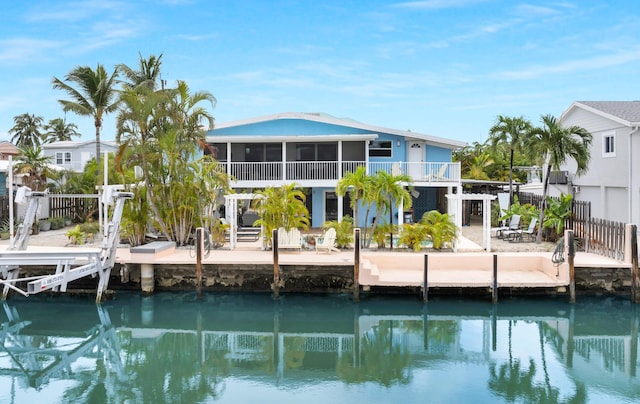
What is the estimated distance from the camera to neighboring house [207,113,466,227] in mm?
27750

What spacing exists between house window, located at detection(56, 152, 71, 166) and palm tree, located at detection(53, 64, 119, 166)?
16380 mm

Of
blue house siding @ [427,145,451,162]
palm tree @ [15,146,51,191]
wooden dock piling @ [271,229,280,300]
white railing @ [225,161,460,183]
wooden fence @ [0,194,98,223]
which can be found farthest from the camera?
wooden fence @ [0,194,98,223]

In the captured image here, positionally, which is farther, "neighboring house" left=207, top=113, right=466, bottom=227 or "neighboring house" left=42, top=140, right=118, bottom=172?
"neighboring house" left=42, top=140, right=118, bottom=172

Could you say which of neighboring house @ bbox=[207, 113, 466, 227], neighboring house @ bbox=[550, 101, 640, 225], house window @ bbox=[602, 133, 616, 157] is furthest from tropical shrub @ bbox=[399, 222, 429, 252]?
house window @ bbox=[602, 133, 616, 157]

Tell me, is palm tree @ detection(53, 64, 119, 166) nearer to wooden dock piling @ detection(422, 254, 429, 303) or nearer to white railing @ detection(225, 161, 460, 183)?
white railing @ detection(225, 161, 460, 183)

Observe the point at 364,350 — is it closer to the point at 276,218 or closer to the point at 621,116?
the point at 276,218

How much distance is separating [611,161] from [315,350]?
17.1m

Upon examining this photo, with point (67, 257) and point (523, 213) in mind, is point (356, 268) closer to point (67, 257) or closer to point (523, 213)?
point (67, 257)

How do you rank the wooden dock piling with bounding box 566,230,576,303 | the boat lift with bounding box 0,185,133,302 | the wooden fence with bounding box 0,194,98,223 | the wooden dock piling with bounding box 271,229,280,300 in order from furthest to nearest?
the wooden fence with bounding box 0,194,98,223, the wooden dock piling with bounding box 271,229,280,300, the wooden dock piling with bounding box 566,230,576,303, the boat lift with bounding box 0,185,133,302

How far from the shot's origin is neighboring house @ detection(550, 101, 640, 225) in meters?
22.8

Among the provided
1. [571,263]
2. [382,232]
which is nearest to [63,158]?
[382,232]

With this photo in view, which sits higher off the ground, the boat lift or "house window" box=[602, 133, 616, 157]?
"house window" box=[602, 133, 616, 157]

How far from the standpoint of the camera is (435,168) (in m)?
28.0

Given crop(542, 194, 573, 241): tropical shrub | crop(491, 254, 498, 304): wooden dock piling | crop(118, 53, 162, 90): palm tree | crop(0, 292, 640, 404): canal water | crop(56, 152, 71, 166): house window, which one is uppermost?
crop(118, 53, 162, 90): palm tree
